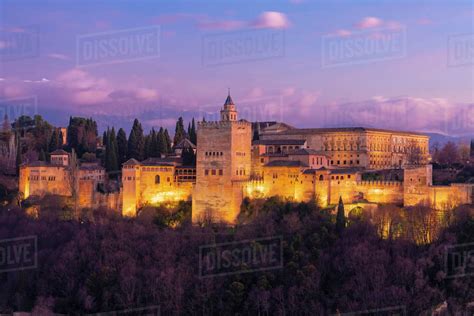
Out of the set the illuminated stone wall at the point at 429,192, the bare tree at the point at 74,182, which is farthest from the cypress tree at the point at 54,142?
the illuminated stone wall at the point at 429,192

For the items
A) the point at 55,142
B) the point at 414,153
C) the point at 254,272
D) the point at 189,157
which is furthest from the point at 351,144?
the point at 55,142

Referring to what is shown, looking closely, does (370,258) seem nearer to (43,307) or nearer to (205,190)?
(205,190)

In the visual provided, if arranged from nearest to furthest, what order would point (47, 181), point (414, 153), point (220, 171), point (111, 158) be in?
point (220, 171) < point (47, 181) < point (111, 158) < point (414, 153)

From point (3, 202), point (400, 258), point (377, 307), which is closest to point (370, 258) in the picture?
point (400, 258)

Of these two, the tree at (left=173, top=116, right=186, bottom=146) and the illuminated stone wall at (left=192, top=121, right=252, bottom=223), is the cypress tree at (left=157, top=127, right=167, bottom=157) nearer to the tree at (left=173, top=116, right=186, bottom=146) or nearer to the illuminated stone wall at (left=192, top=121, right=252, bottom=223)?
the tree at (left=173, top=116, right=186, bottom=146)

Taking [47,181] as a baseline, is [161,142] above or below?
above

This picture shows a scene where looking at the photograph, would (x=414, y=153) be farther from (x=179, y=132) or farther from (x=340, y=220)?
(x=340, y=220)
